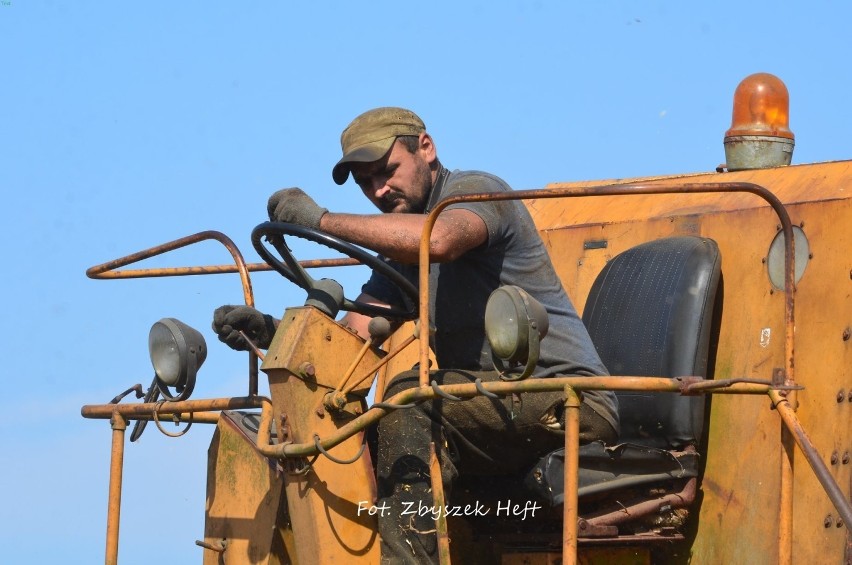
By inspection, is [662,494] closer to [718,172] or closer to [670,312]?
[670,312]

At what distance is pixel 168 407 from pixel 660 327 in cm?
170

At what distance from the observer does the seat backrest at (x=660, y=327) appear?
4.91 meters

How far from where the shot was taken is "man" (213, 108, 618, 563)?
4.43 metres

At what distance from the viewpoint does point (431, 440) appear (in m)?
4.40

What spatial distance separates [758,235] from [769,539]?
1.05 m

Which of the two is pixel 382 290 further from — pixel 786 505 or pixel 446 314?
pixel 786 505

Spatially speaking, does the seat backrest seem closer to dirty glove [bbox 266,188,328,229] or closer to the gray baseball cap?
the gray baseball cap

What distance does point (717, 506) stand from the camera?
4.90 metres

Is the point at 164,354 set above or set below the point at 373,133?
below

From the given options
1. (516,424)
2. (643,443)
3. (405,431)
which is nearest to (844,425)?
(643,443)

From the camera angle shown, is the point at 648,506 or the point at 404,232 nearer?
the point at 404,232


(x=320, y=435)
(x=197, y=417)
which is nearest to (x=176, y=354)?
(x=197, y=417)

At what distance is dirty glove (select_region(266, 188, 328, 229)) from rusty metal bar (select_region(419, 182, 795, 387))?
1.61 feet

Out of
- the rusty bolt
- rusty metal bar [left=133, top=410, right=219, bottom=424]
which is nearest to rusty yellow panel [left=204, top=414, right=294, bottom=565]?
rusty metal bar [left=133, top=410, right=219, bottom=424]
